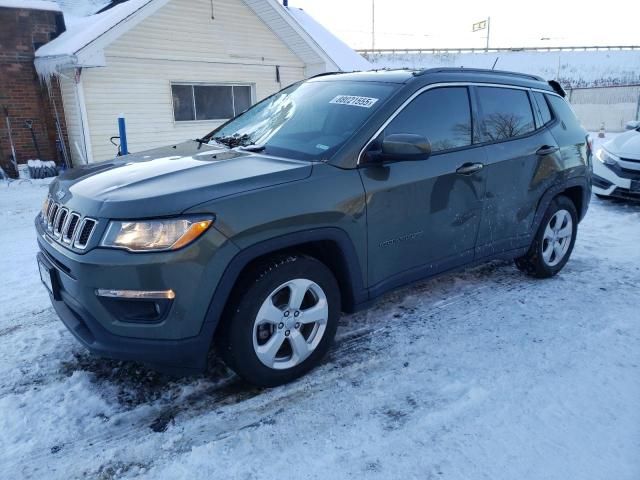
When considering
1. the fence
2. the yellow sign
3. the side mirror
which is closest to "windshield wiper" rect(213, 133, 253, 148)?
the side mirror

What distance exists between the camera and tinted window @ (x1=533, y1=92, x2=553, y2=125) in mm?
4284

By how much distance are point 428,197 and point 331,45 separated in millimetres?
12371

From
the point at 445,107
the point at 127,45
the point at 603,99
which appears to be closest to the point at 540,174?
the point at 445,107

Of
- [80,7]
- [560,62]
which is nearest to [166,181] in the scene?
[80,7]

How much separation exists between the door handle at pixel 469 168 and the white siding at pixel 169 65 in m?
9.58

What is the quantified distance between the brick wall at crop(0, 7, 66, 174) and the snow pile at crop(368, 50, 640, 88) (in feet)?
108

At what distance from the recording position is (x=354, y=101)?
336 centimetres

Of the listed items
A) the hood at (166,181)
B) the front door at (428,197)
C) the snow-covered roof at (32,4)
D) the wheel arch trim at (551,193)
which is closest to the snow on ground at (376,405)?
the front door at (428,197)

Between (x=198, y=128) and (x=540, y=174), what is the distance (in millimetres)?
10135

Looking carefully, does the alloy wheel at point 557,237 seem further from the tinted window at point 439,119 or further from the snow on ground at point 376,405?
the tinted window at point 439,119

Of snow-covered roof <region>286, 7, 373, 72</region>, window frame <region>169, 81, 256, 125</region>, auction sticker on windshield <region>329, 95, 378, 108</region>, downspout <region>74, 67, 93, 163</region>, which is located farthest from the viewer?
snow-covered roof <region>286, 7, 373, 72</region>

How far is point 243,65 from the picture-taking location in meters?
12.9

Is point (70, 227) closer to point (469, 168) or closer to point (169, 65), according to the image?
point (469, 168)

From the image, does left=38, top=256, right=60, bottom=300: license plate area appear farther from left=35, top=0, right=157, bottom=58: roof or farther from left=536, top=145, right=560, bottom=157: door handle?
left=35, top=0, right=157, bottom=58: roof
